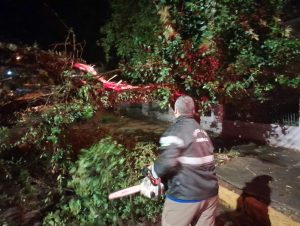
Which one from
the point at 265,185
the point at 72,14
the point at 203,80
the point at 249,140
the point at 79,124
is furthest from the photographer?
the point at 72,14

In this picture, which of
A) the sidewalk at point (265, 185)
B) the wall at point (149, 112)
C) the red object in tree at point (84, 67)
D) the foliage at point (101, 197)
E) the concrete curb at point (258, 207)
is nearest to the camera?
the concrete curb at point (258, 207)

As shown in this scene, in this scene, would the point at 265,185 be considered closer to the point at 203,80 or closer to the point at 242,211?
the point at 242,211

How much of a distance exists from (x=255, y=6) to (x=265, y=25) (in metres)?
0.44

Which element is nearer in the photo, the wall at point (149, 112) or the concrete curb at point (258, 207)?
the concrete curb at point (258, 207)

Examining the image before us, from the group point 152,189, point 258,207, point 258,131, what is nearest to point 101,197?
point 152,189

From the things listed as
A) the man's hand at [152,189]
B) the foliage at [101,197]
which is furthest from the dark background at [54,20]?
the man's hand at [152,189]

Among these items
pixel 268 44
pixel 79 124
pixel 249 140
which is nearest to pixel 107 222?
pixel 79 124

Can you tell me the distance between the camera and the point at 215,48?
6.66 metres

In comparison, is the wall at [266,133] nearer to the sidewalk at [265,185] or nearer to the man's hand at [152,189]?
the sidewalk at [265,185]

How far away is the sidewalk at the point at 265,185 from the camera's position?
4.90m

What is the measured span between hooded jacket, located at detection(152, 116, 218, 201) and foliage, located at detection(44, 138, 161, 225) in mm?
1774

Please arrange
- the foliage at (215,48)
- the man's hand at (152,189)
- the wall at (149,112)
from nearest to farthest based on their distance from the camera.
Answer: the man's hand at (152,189) → the foliage at (215,48) → the wall at (149,112)

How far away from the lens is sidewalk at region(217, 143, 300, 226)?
16.1 ft

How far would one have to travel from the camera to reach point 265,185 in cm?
577
